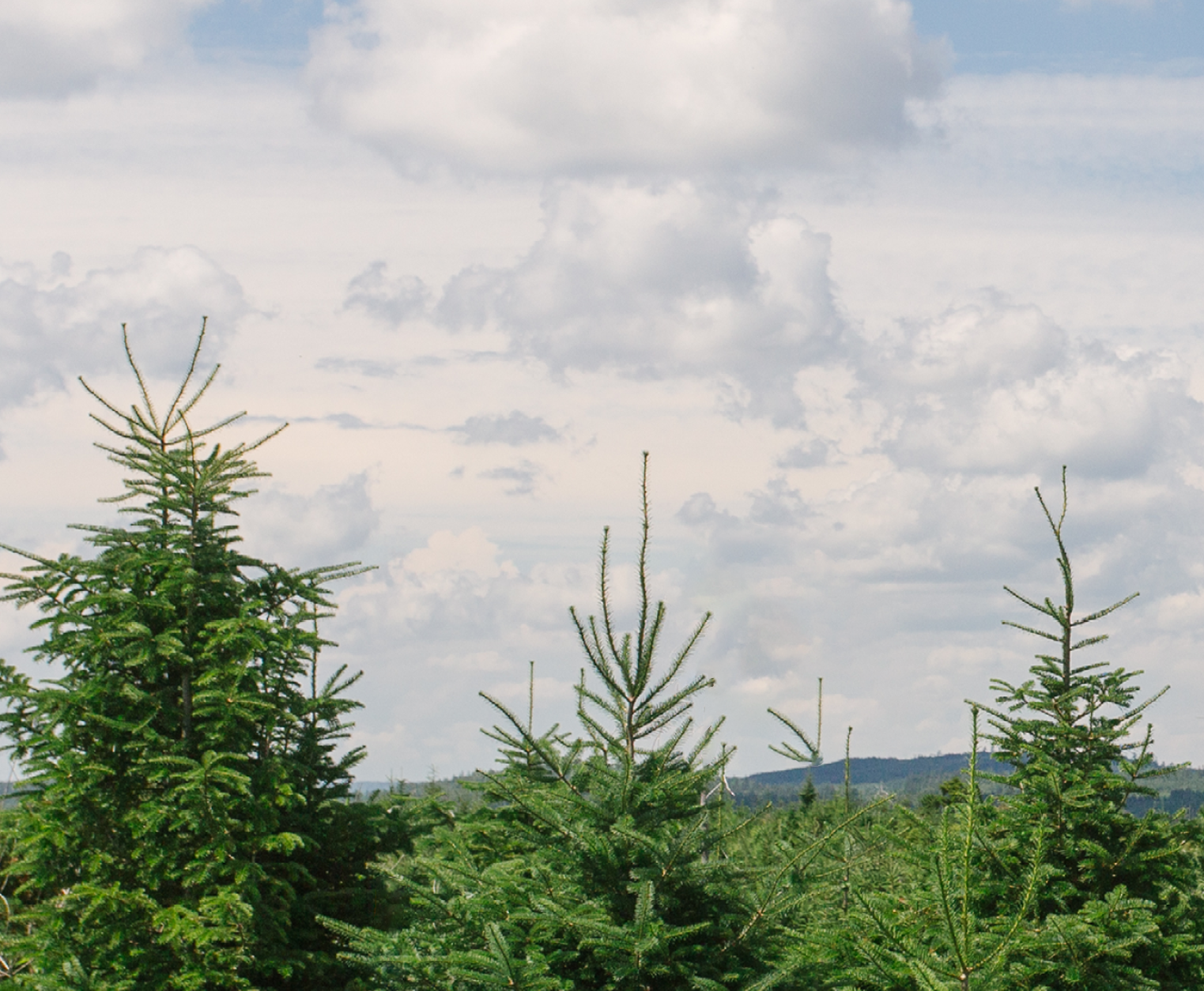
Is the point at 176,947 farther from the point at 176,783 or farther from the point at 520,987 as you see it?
the point at 520,987

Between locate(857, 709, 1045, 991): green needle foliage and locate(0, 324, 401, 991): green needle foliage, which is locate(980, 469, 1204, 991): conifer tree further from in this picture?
locate(0, 324, 401, 991): green needle foliage

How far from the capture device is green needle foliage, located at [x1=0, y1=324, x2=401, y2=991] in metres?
10.2

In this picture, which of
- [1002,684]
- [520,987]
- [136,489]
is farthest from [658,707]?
[136,489]

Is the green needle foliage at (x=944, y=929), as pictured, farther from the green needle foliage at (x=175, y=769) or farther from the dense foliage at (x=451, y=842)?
the green needle foliage at (x=175, y=769)

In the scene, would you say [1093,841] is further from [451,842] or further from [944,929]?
[451,842]

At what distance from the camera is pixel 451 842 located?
9484mm

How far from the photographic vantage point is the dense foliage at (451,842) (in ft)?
26.3

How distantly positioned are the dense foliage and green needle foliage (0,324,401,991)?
0.03 m

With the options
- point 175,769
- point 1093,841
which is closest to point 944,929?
point 1093,841

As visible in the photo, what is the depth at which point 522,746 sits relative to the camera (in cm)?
874

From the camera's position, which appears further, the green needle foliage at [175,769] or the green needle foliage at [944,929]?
the green needle foliage at [175,769]

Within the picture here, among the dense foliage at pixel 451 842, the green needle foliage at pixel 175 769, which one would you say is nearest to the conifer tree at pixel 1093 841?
the dense foliage at pixel 451 842

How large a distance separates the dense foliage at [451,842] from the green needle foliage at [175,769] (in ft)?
0.08

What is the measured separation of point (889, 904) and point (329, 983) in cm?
519
